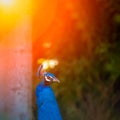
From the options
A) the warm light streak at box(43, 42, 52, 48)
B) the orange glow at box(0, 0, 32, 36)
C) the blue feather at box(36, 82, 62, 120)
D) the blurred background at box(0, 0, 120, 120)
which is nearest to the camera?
the blue feather at box(36, 82, 62, 120)

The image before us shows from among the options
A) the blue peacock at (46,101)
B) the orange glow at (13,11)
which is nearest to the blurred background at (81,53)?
the orange glow at (13,11)

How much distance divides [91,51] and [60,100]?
65 centimetres

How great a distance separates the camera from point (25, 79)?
5.66 m

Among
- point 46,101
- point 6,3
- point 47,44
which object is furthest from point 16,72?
point 47,44

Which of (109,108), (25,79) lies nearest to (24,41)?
(25,79)

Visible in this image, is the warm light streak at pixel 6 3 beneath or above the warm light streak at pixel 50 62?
above

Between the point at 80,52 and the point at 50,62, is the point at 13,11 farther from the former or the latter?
the point at 80,52

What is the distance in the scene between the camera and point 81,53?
6.51m

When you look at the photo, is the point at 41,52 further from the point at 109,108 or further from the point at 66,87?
the point at 109,108

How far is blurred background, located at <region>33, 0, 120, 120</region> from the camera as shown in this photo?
245 inches

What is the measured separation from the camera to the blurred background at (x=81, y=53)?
6.21m

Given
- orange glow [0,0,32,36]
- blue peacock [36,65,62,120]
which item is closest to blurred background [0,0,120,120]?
orange glow [0,0,32,36]

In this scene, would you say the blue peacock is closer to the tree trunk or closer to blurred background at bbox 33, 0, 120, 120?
the tree trunk

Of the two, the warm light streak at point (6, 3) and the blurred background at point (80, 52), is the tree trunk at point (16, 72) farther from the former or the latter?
the warm light streak at point (6, 3)
